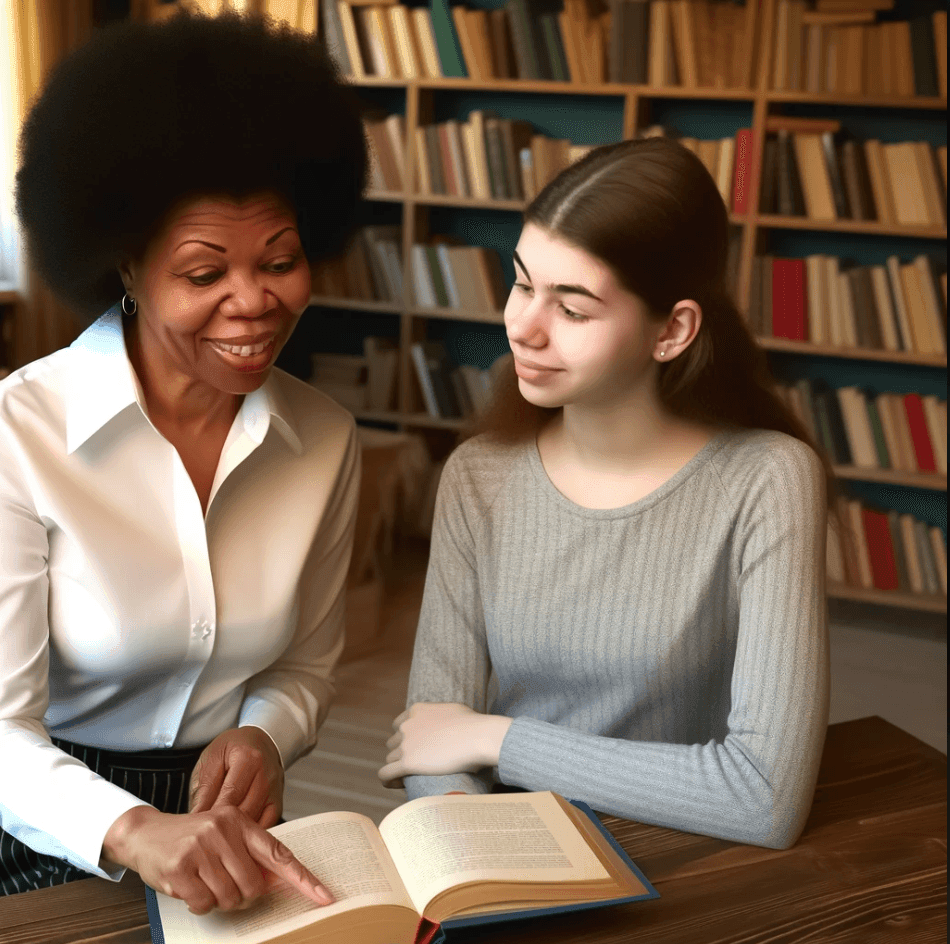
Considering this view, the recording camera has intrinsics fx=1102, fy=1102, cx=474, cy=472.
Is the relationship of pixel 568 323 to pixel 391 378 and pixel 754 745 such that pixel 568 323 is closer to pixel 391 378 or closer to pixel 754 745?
pixel 754 745

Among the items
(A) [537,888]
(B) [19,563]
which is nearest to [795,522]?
(A) [537,888]

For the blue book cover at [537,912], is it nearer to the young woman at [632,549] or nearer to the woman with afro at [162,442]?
the young woman at [632,549]

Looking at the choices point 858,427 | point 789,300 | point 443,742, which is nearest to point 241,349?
point 443,742

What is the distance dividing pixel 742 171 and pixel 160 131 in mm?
3005

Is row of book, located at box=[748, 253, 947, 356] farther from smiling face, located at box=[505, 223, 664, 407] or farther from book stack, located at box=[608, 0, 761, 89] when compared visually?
smiling face, located at box=[505, 223, 664, 407]

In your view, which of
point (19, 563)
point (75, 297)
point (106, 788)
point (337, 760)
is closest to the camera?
point (106, 788)

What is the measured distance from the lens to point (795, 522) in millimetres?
1231

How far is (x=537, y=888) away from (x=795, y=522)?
20.4 inches

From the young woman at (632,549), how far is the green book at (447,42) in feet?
9.83

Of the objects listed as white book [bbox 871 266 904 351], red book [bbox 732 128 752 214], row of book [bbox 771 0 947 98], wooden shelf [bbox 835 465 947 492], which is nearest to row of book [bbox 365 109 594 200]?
red book [bbox 732 128 752 214]

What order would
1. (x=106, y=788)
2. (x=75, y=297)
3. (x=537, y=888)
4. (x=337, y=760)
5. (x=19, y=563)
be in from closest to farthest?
(x=537, y=888)
(x=106, y=788)
(x=19, y=563)
(x=75, y=297)
(x=337, y=760)

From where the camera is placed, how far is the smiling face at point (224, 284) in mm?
1157

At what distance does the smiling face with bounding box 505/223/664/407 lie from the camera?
1.19m

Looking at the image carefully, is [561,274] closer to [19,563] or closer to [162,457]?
[162,457]
